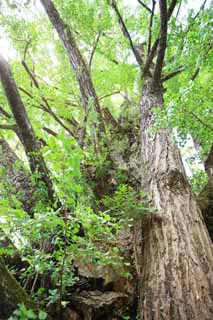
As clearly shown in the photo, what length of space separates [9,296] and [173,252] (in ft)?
5.12

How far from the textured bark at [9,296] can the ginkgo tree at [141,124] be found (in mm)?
591

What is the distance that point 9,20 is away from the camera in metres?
5.41

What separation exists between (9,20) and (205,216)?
5.78 metres

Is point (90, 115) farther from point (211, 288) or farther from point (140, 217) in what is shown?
point (211, 288)

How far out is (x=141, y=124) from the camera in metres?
4.71

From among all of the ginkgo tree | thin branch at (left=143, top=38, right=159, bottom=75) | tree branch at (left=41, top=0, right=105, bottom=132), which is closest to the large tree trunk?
the ginkgo tree

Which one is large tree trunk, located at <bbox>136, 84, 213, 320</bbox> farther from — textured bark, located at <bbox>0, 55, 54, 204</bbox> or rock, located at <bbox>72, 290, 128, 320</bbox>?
textured bark, located at <bbox>0, 55, 54, 204</bbox>

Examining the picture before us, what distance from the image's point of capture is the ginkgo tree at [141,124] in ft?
7.36

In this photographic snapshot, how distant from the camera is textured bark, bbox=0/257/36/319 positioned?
1.53 metres

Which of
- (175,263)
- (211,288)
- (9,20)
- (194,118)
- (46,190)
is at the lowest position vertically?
(211,288)

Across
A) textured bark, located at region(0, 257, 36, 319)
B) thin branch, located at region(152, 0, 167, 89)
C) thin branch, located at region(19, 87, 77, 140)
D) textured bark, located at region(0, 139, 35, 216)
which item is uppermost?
thin branch, located at region(19, 87, 77, 140)

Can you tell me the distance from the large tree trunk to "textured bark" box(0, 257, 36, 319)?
3.60 ft

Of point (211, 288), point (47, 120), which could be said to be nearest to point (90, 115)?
point (47, 120)

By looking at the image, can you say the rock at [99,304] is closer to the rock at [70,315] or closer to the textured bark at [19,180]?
the rock at [70,315]
